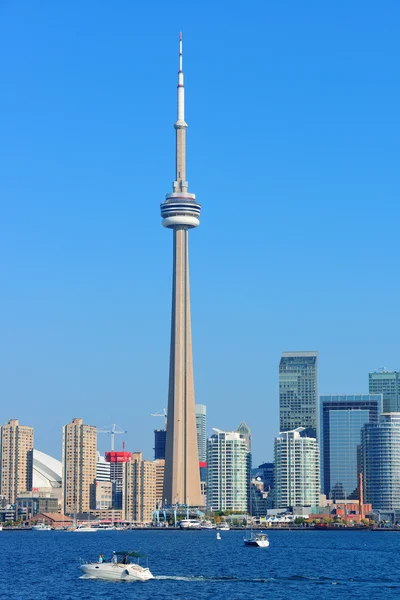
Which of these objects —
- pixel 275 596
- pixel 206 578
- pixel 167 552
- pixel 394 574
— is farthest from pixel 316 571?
pixel 167 552

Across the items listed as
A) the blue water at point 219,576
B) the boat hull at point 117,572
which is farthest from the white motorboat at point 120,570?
the blue water at point 219,576

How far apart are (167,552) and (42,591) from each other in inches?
2513

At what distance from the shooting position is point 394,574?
5276 inches

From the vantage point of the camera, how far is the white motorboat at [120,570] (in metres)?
115

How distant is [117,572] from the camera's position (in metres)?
116

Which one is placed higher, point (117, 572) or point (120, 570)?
point (120, 570)

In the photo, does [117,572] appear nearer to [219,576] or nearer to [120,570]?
[120,570]

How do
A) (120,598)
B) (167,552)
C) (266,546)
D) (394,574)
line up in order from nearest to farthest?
1. (120,598)
2. (394,574)
3. (167,552)
4. (266,546)

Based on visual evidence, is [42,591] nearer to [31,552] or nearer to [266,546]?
[31,552]

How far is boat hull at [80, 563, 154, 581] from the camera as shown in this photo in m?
115

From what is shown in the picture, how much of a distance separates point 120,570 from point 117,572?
0.48 metres

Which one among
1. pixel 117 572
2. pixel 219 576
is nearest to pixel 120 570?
pixel 117 572

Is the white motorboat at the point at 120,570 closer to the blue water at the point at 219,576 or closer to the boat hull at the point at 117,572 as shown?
the boat hull at the point at 117,572

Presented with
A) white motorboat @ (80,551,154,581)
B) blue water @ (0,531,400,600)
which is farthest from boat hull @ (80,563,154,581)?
blue water @ (0,531,400,600)
